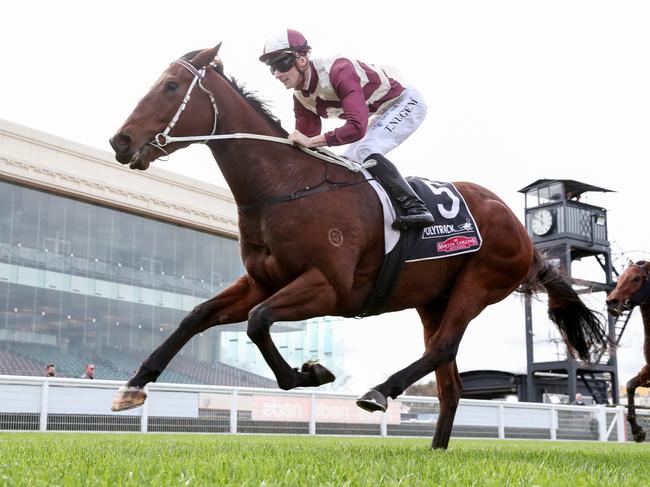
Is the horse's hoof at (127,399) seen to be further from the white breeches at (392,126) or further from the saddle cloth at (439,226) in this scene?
the white breeches at (392,126)

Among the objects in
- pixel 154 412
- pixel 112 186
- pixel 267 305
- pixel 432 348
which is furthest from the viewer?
pixel 112 186

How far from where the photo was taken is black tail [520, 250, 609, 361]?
653cm

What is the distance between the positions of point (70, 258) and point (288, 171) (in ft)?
78.1

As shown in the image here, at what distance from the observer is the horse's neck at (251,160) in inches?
172

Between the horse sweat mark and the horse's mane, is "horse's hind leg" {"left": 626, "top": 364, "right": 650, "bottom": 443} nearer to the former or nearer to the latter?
the horse sweat mark

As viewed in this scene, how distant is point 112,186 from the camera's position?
90.6 feet

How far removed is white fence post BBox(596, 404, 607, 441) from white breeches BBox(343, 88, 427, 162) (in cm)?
1382

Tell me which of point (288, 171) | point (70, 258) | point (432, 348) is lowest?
point (432, 348)

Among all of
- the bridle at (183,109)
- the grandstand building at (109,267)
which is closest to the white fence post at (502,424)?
the bridle at (183,109)

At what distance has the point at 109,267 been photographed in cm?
2803

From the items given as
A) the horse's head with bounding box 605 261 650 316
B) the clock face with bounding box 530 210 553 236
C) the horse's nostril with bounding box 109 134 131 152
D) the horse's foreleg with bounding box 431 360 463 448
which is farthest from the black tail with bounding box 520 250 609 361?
the clock face with bounding box 530 210 553 236

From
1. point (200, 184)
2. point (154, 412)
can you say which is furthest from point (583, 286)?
point (200, 184)

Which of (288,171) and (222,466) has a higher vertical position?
(288,171)

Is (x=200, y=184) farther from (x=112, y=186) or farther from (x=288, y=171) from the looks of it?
(x=288, y=171)
